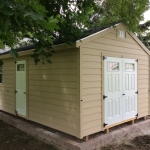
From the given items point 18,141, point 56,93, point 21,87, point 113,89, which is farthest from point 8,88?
point 113,89

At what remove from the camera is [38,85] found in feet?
16.8

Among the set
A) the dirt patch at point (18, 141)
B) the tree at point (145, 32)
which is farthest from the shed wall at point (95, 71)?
the tree at point (145, 32)

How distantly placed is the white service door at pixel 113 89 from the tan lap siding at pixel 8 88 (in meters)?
3.53

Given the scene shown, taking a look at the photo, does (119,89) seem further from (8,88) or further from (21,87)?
(8,88)

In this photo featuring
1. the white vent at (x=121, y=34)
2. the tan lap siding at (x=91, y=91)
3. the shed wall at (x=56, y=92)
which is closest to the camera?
the tan lap siding at (x=91, y=91)

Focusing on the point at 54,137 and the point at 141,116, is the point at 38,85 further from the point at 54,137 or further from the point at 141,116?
the point at 141,116

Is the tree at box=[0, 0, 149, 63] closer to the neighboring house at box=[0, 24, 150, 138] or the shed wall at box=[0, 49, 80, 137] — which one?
the neighboring house at box=[0, 24, 150, 138]

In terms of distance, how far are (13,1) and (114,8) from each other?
3674mm

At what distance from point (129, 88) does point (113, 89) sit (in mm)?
728

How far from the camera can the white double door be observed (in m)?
4.50

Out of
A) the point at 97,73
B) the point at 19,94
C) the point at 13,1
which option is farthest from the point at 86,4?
the point at 19,94

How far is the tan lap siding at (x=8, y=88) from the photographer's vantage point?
20.6 ft

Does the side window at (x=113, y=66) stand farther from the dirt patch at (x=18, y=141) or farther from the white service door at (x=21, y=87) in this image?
the white service door at (x=21, y=87)

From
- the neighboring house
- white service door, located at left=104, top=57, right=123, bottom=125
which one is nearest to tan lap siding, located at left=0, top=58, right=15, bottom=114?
the neighboring house
